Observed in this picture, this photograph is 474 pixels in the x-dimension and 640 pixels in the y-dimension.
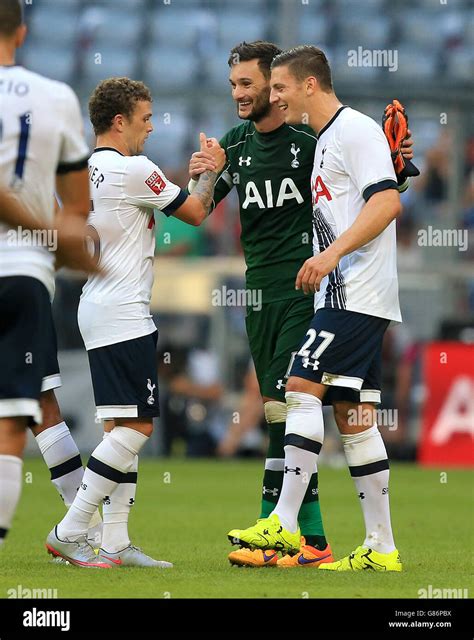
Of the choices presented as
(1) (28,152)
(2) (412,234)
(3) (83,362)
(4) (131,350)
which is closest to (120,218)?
(4) (131,350)

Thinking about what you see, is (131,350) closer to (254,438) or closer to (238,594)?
(238,594)

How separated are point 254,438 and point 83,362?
235 cm

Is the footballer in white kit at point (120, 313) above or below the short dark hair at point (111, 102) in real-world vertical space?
below

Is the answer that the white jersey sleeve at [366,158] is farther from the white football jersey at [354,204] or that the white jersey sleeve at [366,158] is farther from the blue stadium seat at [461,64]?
the blue stadium seat at [461,64]

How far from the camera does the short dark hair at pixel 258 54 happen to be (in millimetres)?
6738

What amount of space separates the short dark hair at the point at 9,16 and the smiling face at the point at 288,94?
191 cm

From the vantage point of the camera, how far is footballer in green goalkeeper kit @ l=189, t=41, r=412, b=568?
664cm

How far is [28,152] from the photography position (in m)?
4.65

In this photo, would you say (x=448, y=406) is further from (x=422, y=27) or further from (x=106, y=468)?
(x=106, y=468)

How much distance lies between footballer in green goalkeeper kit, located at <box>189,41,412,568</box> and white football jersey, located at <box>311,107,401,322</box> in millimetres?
406

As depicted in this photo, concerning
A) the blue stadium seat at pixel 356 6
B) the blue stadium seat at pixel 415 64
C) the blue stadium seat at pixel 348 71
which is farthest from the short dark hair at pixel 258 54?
the blue stadium seat at pixel 356 6

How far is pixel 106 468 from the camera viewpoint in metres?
6.12

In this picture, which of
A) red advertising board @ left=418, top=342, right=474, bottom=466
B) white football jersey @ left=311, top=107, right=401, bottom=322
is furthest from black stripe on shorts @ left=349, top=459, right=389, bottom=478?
red advertising board @ left=418, top=342, right=474, bottom=466

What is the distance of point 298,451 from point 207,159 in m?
1.55
